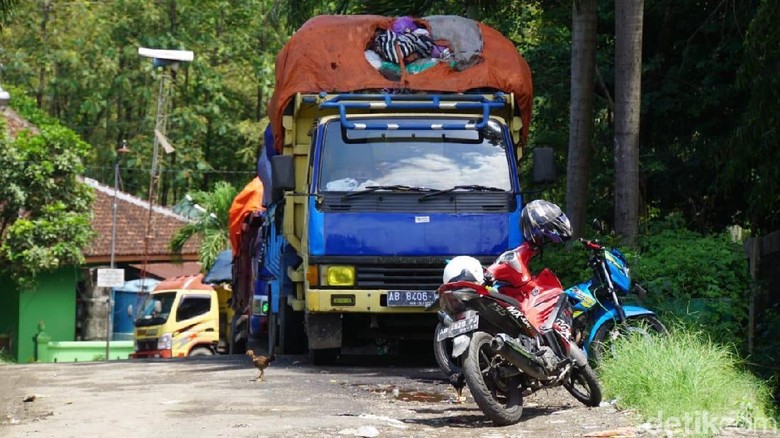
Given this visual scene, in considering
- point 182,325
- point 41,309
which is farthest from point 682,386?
point 41,309

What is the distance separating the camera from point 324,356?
49.0 feet

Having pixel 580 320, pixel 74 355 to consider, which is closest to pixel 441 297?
pixel 580 320

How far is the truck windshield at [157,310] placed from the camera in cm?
2969

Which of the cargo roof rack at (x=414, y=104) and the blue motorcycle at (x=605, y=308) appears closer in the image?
the blue motorcycle at (x=605, y=308)

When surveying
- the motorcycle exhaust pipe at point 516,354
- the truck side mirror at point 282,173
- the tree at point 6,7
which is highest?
the tree at point 6,7

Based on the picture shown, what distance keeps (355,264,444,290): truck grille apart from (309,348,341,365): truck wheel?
4.09 feet

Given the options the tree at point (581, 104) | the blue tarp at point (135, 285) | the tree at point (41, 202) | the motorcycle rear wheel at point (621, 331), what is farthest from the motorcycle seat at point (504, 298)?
the blue tarp at point (135, 285)

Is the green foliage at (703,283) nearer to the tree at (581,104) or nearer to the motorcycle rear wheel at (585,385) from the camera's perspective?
the motorcycle rear wheel at (585,385)

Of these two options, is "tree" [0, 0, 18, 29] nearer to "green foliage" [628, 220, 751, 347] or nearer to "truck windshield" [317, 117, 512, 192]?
"truck windshield" [317, 117, 512, 192]

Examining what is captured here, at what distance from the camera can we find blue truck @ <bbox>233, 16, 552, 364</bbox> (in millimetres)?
13844

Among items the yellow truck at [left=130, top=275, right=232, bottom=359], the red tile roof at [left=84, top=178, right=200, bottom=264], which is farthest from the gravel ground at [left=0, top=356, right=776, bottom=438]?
the red tile roof at [left=84, top=178, right=200, bottom=264]

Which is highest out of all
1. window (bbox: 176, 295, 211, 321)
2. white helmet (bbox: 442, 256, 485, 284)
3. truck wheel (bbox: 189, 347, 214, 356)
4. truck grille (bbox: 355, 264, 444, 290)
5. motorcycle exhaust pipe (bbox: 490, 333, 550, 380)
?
white helmet (bbox: 442, 256, 485, 284)

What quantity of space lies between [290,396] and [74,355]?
24588 mm

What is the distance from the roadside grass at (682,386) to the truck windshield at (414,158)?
11.2 feet
